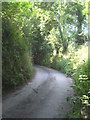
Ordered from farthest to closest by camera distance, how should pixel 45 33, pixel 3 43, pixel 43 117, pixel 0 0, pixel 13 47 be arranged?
1. pixel 45 33
2. pixel 13 47
3. pixel 3 43
4. pixel 0 0
5. pixel 43 117

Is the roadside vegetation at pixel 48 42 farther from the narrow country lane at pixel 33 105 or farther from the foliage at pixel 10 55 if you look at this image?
the narrow country lane at pixel 33 105

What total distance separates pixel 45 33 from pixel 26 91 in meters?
18.2

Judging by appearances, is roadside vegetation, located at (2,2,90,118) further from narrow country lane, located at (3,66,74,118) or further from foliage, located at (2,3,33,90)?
narrow country lane, located at (3,66,74,118)

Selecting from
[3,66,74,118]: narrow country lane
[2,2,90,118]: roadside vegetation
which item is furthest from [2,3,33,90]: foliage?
[3,66,74,118]: narrow country lane

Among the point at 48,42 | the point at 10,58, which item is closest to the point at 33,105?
the point at 10,58

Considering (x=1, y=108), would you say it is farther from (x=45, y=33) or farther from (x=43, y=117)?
(x=45, y=33)

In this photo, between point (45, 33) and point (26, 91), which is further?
point (45, 33)

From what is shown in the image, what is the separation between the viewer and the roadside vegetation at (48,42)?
8180 millimetres

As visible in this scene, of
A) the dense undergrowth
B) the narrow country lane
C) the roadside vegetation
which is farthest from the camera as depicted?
the dense undergrowth

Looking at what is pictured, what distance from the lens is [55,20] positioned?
2367 cm

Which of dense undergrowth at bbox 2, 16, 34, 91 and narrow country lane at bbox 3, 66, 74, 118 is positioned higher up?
dense undergrowth at bbox 2, 16, 34, 91

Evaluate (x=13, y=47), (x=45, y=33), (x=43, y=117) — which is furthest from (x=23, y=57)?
(x=45, y=33)

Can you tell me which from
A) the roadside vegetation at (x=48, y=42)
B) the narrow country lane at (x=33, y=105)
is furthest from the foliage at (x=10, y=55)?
the narrow country lane at (x=33, y=105)

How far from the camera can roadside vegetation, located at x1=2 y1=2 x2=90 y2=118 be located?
26.8 ft
